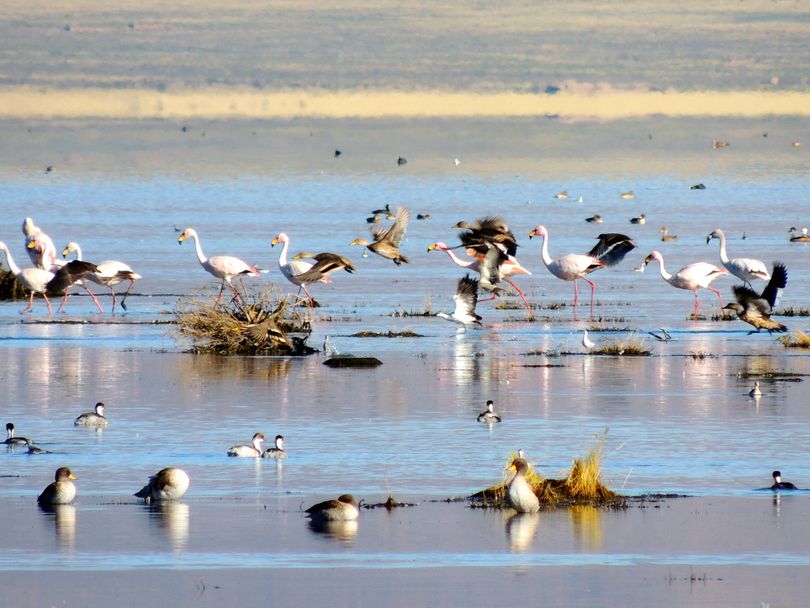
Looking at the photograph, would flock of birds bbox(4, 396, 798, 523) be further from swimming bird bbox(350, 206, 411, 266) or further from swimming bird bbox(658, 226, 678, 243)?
swimming bird bbox(658, 226, 678, 243)

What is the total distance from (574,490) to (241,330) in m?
10.4

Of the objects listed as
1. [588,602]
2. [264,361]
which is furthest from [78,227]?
[588,602]

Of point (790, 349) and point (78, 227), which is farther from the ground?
point (78, 227)

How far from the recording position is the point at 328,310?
29.1 meters

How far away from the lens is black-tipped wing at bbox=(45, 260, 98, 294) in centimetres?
2752

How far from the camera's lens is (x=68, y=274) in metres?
27.5

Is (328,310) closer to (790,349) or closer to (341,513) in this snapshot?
(790,349)

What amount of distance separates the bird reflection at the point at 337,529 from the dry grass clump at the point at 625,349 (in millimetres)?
11021

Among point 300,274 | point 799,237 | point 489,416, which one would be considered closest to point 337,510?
point 489,416

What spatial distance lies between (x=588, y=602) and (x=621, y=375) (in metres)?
11.0

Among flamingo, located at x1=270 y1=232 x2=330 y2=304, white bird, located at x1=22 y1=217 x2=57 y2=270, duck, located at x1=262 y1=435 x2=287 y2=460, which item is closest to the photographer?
duck, located at x1=262 y1=435 x2=287 y2=460

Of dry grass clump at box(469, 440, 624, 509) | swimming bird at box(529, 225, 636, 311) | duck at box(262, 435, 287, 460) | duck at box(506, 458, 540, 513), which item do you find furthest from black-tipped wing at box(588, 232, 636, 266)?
duck at box(506, 458, 540, 513)

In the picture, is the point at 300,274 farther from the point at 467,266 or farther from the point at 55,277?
the point at 55,277

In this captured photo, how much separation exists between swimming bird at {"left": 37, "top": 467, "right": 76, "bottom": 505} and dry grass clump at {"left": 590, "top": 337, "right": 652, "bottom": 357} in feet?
36.3
